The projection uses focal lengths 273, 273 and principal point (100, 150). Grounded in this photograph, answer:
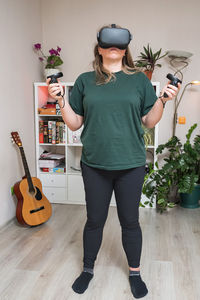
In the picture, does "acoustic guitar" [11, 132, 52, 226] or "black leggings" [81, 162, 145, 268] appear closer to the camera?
"black leggings" [81, 162, 145, 268]

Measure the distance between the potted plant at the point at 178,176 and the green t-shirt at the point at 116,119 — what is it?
4.37ft

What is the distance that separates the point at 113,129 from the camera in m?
1.32

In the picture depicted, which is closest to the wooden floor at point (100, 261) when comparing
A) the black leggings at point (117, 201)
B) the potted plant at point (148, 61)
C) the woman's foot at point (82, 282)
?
the woman's foot at point (82, 282)

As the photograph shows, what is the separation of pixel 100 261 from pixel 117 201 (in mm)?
596

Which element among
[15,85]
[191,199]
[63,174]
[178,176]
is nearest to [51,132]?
[63,174]

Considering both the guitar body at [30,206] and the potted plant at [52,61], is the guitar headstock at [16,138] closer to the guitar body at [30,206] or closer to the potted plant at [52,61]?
the guitar body at [30,206]

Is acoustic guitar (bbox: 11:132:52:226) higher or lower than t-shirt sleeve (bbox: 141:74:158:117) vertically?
lower

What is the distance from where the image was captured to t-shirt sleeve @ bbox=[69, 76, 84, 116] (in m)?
1.43

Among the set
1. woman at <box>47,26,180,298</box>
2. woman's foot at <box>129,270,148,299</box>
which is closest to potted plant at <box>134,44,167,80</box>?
woman at <box>47,26,180,298</box>

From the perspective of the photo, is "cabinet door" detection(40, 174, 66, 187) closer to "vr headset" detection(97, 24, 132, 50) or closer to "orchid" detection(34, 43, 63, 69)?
→ "orchid" detection(34, 43, 63, 69)

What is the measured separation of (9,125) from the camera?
96.5 inches

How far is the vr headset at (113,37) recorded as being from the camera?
1.29 m

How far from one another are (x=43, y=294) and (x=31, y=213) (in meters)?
0.91

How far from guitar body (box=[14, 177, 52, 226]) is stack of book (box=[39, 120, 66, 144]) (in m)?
0.58
